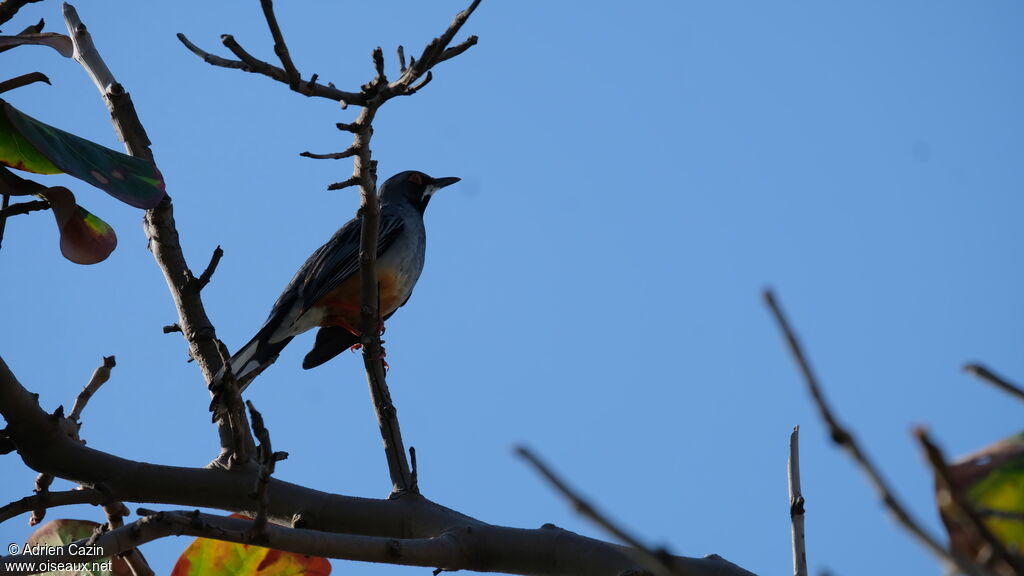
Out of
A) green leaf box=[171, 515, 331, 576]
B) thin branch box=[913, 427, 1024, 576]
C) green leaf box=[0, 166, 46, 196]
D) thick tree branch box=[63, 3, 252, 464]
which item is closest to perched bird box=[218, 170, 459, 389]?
thick tree branch box=[63, 3, 252, 464]

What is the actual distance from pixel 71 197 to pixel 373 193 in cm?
100

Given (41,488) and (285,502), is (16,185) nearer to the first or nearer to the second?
(41,488)

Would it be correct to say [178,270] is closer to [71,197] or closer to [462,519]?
[71,197]

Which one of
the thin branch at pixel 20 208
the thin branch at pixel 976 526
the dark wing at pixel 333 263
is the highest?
the dark wing at pixel 333 263

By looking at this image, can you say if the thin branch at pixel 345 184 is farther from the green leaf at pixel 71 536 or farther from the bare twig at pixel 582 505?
the bare twig at pixel 582 505

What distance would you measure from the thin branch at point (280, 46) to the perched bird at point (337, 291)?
122 inches

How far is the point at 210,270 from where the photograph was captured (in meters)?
3.84

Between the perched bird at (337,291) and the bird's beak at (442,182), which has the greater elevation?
the bird's beak at (442,182)

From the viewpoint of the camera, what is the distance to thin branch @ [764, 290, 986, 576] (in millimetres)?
926

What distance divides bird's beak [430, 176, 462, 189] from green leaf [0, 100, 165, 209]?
4695mm

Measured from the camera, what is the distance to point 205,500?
329 cm

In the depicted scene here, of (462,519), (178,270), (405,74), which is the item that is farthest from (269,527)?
(178,270)

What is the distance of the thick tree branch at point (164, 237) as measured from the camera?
4090 mm

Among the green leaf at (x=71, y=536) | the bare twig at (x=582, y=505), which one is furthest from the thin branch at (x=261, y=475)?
the bare twig at (x=582, y=505)
